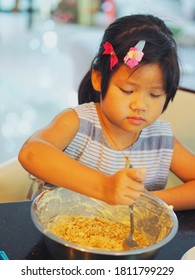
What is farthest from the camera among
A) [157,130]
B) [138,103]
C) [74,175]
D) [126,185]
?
[157,130]

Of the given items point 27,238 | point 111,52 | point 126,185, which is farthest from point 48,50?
point 126,185

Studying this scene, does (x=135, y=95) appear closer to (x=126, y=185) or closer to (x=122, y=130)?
(x=122, y=130)

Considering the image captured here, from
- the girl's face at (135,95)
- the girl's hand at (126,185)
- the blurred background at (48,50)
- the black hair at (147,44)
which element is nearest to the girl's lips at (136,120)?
the girl's face at (135,95)

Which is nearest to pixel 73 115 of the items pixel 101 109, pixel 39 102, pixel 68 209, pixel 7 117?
pixel 101 109

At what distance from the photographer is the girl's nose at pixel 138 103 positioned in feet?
3.66

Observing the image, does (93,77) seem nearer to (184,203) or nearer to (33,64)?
(184,203)

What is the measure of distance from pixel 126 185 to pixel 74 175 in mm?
138

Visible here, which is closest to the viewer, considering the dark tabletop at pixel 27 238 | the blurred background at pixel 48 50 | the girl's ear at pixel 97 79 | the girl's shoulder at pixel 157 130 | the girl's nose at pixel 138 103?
the dark tabletop at pixel 27 238

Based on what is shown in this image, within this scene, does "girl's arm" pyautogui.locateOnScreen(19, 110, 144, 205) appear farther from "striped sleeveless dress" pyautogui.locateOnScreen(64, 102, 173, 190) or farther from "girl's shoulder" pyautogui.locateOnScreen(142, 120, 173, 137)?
"girl's shoulder" pyautogui.locateOnScreen(142, 120, 173, 137)

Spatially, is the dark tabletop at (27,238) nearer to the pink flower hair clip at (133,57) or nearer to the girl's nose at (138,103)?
the girl's nose at (138,103)

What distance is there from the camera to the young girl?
92 cm

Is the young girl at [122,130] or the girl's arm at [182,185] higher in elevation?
the young girl at [122,130]

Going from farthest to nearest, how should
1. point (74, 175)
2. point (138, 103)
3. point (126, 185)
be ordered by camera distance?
point (138, 103) → point (74, 175) → point (126, 185)

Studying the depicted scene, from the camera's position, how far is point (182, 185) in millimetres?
1270
